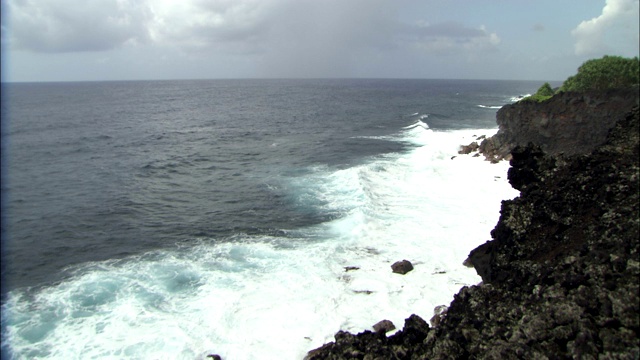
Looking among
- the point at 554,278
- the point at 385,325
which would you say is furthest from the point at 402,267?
the point at 554,278

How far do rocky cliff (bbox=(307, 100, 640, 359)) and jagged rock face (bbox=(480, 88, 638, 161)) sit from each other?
21094 millimetres

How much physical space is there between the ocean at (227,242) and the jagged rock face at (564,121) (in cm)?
544

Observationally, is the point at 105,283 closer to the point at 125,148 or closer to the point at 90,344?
the point at 90,344

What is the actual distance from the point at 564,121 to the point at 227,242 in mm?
38634

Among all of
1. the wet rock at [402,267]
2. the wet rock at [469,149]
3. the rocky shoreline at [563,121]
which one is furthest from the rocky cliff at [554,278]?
the wet rock at [469,149]

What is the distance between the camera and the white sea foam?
76.6ft

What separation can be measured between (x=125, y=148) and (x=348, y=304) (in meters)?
62.8

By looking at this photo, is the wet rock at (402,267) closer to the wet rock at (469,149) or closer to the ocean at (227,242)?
the ocean at (227,242)

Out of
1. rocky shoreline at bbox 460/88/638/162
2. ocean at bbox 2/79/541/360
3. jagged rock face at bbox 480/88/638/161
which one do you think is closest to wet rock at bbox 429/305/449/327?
ocean at bbox 2/79/541/360

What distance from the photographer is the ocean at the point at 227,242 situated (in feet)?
79.9

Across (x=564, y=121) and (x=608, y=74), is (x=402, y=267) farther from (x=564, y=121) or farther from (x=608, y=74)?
(x=608, y=74)

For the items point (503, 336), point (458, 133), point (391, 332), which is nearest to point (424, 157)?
point (458, 133)

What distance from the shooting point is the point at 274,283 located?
93.9ft

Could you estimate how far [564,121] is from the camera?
4791cm
